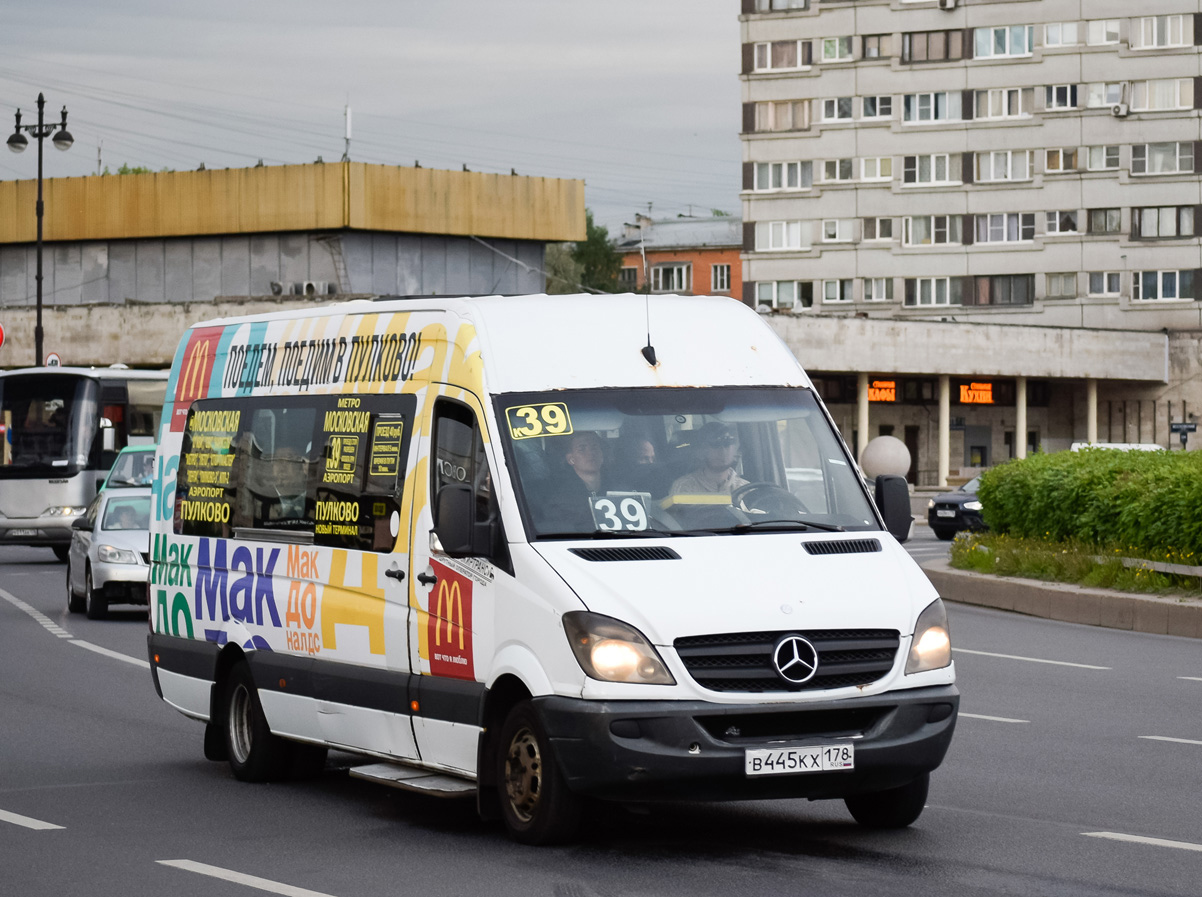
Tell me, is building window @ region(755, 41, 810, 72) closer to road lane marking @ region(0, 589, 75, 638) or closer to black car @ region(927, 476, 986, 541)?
black car @ region(927, 476, 986, 541)

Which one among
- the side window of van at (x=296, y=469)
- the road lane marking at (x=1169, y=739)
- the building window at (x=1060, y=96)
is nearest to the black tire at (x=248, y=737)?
the side window of van at (x=296, y=469)


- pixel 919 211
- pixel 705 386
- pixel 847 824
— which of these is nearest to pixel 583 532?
pixel 705 386

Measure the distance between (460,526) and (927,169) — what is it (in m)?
83.9

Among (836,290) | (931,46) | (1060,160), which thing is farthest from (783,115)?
(1060,160)

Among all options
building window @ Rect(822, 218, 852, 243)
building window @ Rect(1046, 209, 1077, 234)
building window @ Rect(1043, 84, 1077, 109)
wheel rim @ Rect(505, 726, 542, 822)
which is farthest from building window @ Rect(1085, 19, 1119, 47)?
wheel rim @ Rect(505, 726, 542, 822)

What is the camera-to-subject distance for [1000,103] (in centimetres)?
8875

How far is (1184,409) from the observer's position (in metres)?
82.3

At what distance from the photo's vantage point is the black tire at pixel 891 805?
8828mm

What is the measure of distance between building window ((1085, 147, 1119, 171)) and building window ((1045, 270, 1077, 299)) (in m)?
4.70

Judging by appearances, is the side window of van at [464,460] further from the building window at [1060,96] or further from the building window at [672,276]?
the building window at [672,276]

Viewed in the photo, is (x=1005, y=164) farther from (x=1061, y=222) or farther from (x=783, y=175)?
(x=783, y=175)

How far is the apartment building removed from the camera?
83.6m

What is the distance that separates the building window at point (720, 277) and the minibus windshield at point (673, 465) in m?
117

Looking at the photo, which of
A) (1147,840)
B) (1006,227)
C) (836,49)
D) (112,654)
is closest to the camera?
(1147,840)
